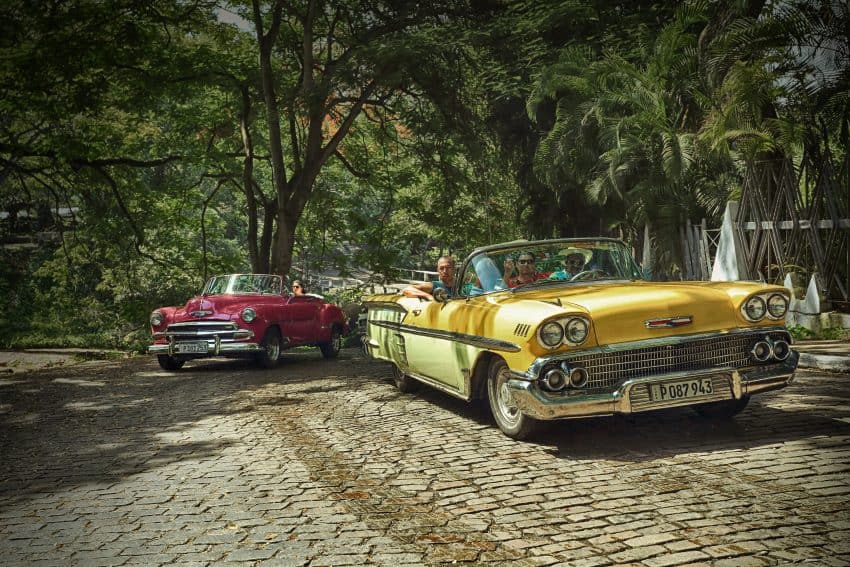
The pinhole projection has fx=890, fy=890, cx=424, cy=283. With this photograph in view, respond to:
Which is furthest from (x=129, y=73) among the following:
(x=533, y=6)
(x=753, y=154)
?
(x=753, y=154)

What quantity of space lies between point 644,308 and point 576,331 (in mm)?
535

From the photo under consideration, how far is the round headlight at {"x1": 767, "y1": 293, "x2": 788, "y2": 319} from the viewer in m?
6.64

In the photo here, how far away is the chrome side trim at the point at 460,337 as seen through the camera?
6586 mm

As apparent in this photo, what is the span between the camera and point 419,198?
26688 millimetres

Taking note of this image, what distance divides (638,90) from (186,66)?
10.7m

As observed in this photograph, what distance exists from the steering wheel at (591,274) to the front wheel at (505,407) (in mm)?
1174

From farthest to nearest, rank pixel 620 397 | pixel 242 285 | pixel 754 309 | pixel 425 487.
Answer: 1. pixel 242 285
2. pixel 754 309
3. pixel 620 397
4. pixel 425 487

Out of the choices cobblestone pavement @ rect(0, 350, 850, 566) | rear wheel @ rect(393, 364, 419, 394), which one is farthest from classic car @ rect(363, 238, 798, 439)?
rear wheel @ rect(393, 364, 419, 394)

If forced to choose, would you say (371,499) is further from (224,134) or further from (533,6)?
(224,134)

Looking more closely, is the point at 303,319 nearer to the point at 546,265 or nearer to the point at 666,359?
the point at 546,265

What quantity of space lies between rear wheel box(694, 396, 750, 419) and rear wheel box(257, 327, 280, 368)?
8171 mm

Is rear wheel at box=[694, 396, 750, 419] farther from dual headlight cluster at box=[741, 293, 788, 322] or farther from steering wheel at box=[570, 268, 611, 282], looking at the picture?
steering wheel at box=[570, 268, 611, 282]

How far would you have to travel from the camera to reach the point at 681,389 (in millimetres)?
6160

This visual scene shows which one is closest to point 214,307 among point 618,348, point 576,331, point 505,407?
point 505,407
